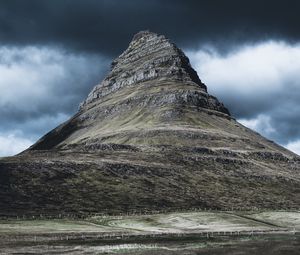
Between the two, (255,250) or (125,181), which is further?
(125,181)

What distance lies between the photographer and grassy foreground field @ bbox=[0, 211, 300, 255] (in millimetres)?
67312

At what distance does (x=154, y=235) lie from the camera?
295ft

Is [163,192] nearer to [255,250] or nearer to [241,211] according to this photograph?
[241,211]

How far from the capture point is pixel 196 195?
181 m

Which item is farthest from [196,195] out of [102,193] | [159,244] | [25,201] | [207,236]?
[159,244]

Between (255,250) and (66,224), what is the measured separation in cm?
5257

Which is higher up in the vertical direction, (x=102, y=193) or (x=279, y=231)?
(x=102, y=193)

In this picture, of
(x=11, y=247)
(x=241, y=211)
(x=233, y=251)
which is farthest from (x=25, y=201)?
(x=233, y=251)

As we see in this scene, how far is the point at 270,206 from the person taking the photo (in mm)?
178875

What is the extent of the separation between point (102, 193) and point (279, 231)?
7012 cm

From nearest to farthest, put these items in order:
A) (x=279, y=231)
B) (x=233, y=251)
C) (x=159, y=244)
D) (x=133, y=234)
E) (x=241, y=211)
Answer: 1. (x=233, y=251)
2. (x=159, y=244)
3. (x=133, y=234)
4. (x=279, y=231)
5. (x=241, y=211)

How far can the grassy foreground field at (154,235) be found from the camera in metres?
67.3

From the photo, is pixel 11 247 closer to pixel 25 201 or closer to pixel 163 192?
pixel 25 201

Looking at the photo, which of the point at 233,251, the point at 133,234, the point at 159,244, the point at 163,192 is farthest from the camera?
the point at 163,192
